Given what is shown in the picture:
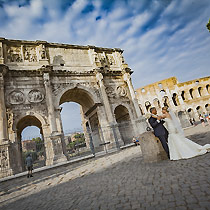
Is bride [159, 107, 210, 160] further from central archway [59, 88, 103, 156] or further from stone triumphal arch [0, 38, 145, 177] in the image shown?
central archway [59, 88, 103, 156]

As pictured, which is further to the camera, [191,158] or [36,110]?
[36,110]

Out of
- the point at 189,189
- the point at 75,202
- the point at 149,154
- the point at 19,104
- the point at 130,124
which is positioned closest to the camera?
the point at 189,189

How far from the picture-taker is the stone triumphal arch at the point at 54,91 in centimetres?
1073

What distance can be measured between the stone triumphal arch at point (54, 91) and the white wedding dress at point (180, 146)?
746cm

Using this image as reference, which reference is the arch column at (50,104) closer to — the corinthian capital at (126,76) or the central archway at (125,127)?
the central archway at (125,127)

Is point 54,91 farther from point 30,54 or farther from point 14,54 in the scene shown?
point 14,54

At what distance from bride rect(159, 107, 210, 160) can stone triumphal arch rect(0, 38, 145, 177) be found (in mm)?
7456

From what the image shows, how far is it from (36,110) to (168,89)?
2623cm

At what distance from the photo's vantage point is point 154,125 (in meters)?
4.64

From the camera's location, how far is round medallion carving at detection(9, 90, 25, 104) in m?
11.4

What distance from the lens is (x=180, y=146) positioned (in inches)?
172

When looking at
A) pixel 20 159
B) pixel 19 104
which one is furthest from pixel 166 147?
pixel 19 104

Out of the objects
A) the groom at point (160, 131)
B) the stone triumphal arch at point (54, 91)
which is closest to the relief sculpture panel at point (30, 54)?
the stone triumphal arch at point (54, 91)

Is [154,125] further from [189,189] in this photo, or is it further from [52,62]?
[52,62]
